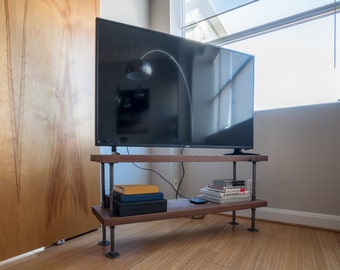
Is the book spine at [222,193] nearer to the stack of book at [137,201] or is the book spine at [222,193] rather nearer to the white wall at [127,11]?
the stack of book at [137,201]

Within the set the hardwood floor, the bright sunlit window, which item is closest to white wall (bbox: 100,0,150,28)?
the bright sunlit window

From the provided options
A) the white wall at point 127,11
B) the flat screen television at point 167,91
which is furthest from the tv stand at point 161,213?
the white wall at point 127,11

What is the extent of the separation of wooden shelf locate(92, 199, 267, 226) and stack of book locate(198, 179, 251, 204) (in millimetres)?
47

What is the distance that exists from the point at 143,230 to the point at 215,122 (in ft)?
2.74

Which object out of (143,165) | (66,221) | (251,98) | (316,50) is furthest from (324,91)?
(66,221)

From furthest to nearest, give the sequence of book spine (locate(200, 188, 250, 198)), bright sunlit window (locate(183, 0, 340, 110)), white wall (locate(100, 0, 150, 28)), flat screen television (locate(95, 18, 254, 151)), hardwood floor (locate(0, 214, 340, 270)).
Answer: white wall (locate(100, 0, 150, 28)), bright sunlit window (locate(183, 0, 340, 110)), book spine (locate(200, 188, 250, 198)), flat screen television (locate(95, 18, 254, 151)), hardwood floor (locate(0, 214, 340, 270))

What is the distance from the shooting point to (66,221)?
1312mm

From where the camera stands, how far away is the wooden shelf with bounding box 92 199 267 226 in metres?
1.09

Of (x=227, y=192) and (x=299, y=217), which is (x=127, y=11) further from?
(x=299, y=217)

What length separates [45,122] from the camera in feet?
4.00

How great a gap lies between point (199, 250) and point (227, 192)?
411mm

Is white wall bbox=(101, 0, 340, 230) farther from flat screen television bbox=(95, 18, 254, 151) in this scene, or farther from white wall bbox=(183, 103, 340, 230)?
flat screen television bbox=(95, 18, 254, 151)

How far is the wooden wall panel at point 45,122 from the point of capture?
41.8 inches

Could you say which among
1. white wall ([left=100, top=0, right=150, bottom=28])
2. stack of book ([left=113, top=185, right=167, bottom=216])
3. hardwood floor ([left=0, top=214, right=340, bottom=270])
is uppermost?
white wall ([left=100, top=0, right=150, bottom=28])
